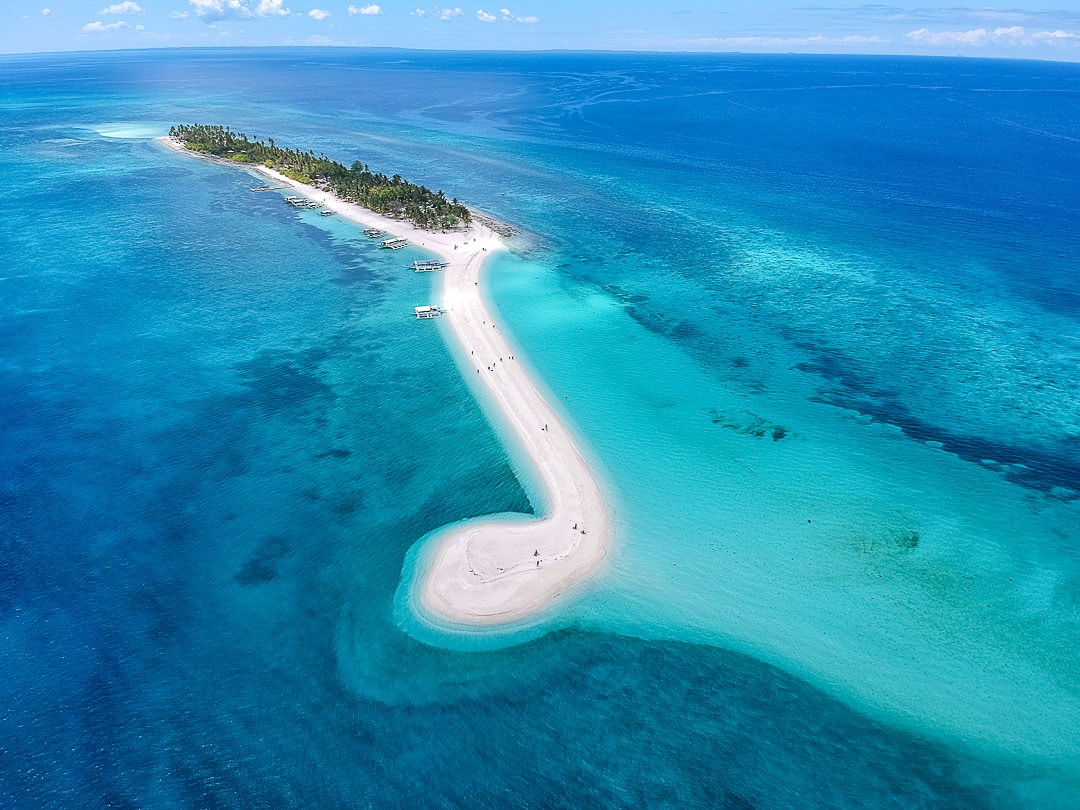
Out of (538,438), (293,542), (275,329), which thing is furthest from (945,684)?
(275,329)

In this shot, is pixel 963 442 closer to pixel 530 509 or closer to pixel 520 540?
pixel 530 509

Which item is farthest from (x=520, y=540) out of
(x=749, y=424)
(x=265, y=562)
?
(x=749, y=424)

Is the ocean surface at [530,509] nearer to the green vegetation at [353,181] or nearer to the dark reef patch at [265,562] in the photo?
the dark reef patch at [265,562]

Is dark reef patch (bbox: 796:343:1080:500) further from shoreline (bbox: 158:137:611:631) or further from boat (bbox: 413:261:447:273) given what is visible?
boat (bbox: 413:261:447:273)

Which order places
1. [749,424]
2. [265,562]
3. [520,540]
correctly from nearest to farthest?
[265,562] < [520,540] < [749,424]

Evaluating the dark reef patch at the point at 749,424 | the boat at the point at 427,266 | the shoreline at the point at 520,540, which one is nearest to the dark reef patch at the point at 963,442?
the dark reef patch at the point at 749,424

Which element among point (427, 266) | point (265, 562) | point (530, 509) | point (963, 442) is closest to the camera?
point (265, 562)

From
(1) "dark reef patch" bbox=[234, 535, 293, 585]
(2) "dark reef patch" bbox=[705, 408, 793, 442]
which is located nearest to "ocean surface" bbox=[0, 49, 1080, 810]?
(1) "dark reef patch" bbox=[234, 535, 293, 585]
